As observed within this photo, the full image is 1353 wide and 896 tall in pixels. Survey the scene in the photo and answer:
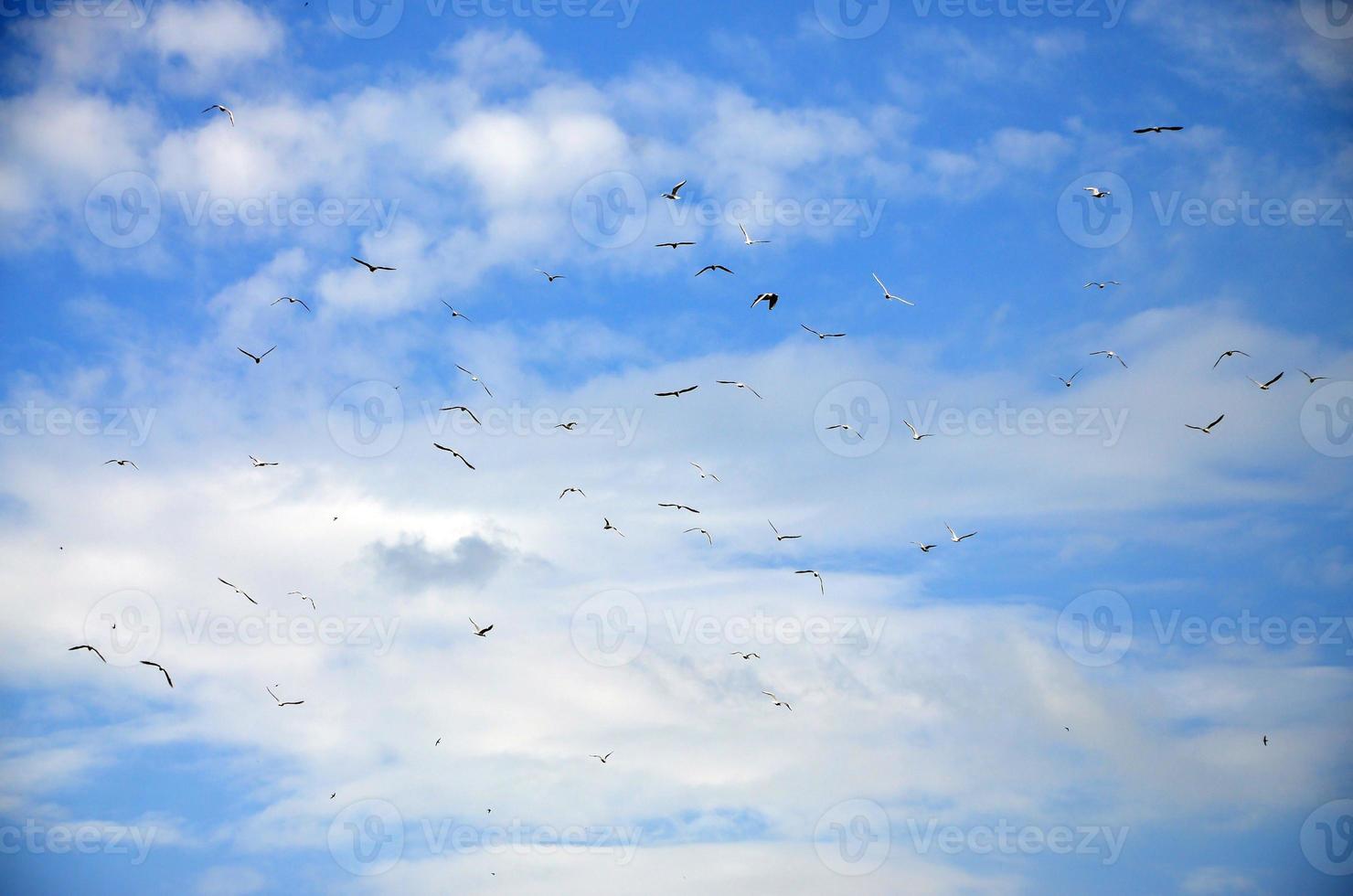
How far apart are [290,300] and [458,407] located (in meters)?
13.0

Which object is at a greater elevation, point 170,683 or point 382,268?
point 382,268

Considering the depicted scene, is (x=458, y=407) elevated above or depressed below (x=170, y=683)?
above

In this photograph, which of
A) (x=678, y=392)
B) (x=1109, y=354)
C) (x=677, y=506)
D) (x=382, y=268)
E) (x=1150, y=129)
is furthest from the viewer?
(x=1109, y=354)

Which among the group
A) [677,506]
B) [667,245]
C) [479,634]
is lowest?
[479,634]

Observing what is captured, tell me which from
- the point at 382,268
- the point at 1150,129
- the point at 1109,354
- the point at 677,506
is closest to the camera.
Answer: the point at 1150,129

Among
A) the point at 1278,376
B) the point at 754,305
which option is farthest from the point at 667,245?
the point at 1278,376

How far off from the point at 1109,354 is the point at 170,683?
5956 centimetres

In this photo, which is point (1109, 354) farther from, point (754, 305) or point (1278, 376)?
point (754, 305)

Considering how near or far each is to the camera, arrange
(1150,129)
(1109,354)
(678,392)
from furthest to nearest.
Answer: (1109,354)
(1150,129)
(678,392)

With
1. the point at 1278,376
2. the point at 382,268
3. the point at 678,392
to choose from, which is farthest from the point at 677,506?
the point at 1278,376

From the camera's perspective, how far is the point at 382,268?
5547 centimetres

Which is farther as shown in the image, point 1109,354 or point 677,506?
point 1109,354

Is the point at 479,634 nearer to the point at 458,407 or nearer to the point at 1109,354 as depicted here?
the point at 458,407

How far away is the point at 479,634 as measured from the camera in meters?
57.1
